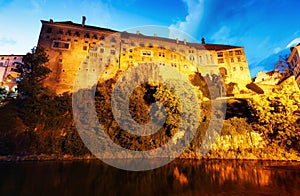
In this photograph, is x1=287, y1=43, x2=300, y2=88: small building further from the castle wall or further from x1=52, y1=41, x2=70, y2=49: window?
x1=52, y1=41, x2=70, y2=49: window

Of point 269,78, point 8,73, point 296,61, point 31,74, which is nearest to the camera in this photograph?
point 31,74

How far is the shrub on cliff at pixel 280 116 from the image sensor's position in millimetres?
16609

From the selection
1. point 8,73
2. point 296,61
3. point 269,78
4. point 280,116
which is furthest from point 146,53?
point 296,61

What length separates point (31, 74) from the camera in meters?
24.6

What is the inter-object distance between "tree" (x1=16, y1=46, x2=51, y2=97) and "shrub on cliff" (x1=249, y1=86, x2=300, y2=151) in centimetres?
2637

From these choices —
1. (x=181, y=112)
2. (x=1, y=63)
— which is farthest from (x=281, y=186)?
(x=1, y=63)

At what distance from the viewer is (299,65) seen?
3616 centimetres

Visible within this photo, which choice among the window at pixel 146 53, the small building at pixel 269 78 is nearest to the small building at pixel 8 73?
the window at pixel 146 53

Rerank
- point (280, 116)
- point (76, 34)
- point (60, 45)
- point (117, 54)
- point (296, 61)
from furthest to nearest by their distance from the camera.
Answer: point (117, 54)
point (76, 34)
point (296, 61)
point (60, 45)
point (280, 116)

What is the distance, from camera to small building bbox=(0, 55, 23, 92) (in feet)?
128

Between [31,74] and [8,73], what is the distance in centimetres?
2254

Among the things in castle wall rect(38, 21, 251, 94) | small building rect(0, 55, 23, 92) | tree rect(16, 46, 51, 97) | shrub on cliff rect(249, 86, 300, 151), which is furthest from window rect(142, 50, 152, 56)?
small building rect(0, 55, 23, 92)

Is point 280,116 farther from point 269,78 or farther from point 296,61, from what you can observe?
point 296,61

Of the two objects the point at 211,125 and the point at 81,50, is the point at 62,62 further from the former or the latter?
the point at 211,125
